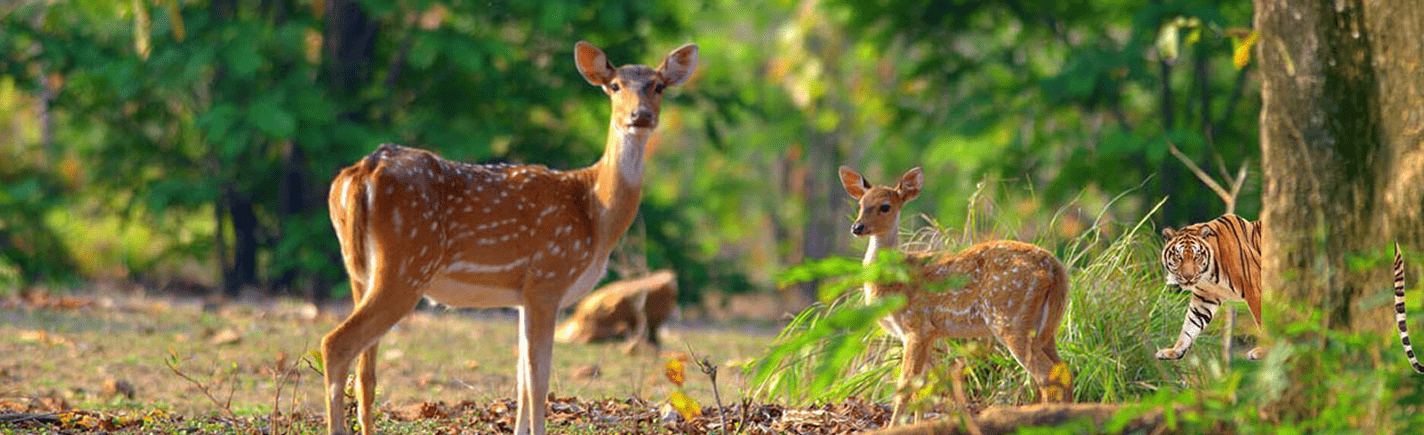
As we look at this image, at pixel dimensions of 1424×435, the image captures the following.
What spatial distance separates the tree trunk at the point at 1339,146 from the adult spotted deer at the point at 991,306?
1.29m

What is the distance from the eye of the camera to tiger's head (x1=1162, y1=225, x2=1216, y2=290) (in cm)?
634

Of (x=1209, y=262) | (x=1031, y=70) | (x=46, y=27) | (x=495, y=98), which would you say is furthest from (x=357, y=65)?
(x=1209, y=262)

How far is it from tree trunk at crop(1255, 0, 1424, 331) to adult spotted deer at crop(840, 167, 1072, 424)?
1285 millimetres

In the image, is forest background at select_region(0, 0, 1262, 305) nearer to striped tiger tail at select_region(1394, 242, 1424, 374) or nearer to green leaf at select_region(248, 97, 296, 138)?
green leaf at select_region(248, 97, 296, 138)

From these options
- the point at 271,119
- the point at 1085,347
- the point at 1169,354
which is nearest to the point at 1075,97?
the point at 271,119

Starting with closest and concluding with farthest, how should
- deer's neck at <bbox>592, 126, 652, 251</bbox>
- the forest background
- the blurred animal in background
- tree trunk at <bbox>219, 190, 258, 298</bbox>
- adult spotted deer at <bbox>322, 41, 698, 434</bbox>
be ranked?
1. adult spotted deer at <bbox>322, 41, 698, 434</bbox>
2. deer's neck at <bbox>592, 126, 652, 251</bbox>
3. the blurred animal in background
4. the forest background
5. tree trunk at <bbox>219, 190, 258, 298</bbox>

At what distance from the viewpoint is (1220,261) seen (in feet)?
20.7

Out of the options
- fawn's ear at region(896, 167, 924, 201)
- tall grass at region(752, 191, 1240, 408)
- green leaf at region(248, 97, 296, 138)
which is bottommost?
tall grass at region(752, 191, 1240, 408)

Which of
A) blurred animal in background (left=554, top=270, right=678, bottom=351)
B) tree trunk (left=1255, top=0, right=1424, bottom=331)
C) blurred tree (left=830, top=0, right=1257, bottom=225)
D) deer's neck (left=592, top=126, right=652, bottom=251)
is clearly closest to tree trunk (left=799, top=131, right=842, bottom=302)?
blurred tree (left=830, top=0, right=1257, bottom=225)

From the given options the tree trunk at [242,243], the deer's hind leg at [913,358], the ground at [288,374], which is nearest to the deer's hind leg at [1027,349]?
the deer's hind leg at [913,358]

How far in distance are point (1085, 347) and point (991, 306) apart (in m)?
1.15

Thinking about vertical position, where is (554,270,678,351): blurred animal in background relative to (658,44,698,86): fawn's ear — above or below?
below

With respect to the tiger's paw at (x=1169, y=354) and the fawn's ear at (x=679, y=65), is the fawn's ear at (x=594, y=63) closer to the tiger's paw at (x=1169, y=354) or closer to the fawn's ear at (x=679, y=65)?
the fawn's ear at (x=679, y=65)

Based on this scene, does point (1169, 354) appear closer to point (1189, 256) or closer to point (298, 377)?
point (1189, 256)
